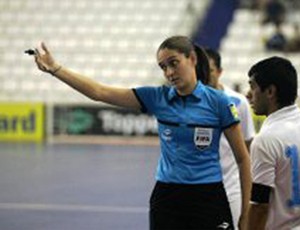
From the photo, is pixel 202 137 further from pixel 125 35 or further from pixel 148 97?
pixel 125 35

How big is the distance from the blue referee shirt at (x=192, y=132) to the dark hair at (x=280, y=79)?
868mm

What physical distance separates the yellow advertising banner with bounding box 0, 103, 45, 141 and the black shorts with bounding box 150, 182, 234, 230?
19525 millimetres

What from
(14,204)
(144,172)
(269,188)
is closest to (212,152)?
(269,188)

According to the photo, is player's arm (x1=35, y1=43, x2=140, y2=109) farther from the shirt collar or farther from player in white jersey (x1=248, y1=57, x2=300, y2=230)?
player in white jersey (x1=248, y1=57, x2=300, y2=230)

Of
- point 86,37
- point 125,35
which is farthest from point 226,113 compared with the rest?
point 86,37

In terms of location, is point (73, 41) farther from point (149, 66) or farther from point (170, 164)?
point (170, 164)

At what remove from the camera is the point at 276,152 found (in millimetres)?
3414

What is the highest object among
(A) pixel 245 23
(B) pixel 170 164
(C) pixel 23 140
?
(A) pixel 245 23

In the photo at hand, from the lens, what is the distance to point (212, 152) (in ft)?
14.5

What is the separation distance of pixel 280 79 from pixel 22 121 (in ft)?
69.4

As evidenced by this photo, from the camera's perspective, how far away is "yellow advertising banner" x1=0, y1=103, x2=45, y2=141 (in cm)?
2386

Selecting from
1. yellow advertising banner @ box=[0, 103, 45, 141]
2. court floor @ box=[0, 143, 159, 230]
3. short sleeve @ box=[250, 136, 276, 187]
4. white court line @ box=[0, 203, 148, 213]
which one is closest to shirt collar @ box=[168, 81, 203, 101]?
short sleeve @ box=[250, 136, 276, 187]

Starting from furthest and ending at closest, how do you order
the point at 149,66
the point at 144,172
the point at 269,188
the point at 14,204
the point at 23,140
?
1. the point at 149,66
2. the point at 23,140
3. the point at 144,172
4. the point at 14,204
5. the point at 269,188

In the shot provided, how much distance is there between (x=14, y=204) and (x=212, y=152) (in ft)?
24.6
